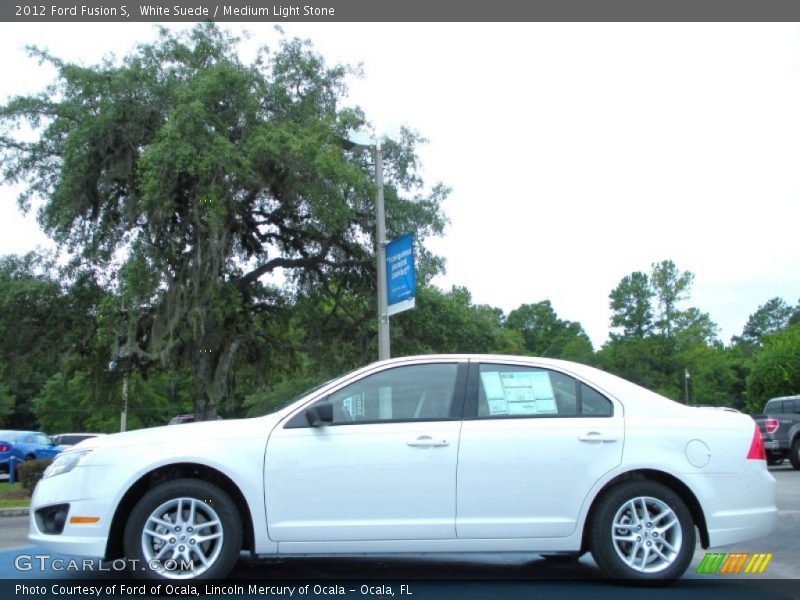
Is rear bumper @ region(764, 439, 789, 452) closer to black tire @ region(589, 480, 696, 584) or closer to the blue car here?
black tire @ region(589, 480, 696, 584)

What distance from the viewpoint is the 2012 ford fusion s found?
543cm

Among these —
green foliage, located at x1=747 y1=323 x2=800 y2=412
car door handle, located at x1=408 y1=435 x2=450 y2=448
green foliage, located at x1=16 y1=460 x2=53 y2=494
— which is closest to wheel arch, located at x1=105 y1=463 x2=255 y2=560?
car door handle, located at x1=408 y1=435 x2=450 y2=448

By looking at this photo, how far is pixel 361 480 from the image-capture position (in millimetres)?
5508

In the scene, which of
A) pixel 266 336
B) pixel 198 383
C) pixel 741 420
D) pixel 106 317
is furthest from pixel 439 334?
pixel 741 420

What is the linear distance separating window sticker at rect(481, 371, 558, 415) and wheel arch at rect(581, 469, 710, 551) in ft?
2.04

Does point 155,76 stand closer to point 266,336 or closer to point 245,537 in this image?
point 266,336

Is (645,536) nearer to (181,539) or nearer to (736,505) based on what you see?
(736,505)

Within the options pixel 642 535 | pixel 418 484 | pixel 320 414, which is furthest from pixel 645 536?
pixel 320 414

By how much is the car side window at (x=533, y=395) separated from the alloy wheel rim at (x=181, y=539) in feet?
6.35

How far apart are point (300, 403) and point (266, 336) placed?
16950 mm

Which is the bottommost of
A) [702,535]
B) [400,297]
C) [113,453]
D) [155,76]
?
[702,535]

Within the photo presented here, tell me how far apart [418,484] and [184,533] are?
153cm

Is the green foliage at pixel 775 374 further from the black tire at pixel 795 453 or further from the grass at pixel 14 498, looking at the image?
the grass at pixel 14 498

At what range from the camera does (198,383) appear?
20422 millimetres
